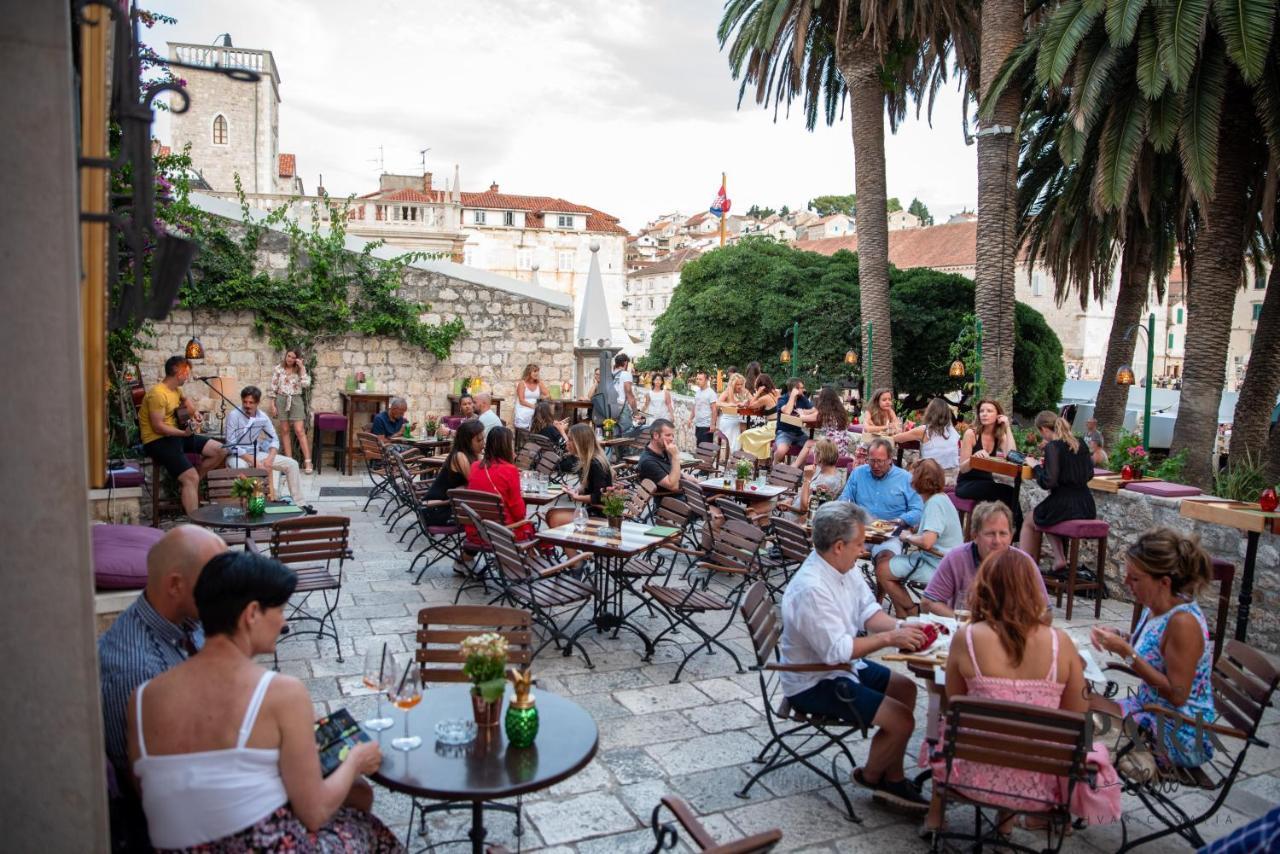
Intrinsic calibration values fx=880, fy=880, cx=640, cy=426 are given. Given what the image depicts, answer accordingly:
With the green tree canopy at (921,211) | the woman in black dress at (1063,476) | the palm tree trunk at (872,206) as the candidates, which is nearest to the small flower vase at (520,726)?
the woman in black dress at (1063,476)

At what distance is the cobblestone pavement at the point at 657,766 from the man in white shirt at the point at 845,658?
0.58ft

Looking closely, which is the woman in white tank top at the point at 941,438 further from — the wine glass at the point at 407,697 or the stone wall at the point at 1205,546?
the wine glass at the point at 407,697

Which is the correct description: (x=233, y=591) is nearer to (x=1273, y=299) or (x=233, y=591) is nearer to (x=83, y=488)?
(x=83, y=488)

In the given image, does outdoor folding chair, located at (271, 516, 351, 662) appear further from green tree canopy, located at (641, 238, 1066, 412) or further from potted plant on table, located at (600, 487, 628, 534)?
green tree canopy, located at (641, 238, 1066, 412)

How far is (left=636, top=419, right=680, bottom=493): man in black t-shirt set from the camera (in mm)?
8219

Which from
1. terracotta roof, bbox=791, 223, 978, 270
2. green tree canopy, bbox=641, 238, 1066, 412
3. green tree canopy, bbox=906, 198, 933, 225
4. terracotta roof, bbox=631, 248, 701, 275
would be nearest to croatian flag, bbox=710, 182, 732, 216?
terracotta roof, bbox=791, 223, 978, 270

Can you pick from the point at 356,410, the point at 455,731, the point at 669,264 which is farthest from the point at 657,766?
the point at 669,264

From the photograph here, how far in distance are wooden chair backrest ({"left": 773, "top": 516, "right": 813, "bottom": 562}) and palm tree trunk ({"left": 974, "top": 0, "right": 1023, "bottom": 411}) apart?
7834mm

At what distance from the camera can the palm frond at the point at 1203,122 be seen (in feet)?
33.4

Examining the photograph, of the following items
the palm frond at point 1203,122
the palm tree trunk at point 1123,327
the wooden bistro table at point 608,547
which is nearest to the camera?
the wooden bistro table at point 608,547

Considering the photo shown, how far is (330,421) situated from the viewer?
13.6 metres

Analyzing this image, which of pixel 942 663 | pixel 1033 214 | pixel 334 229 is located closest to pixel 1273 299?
pixel 1033 214

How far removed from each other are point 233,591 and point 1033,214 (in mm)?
17077

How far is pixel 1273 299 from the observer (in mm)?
12219
